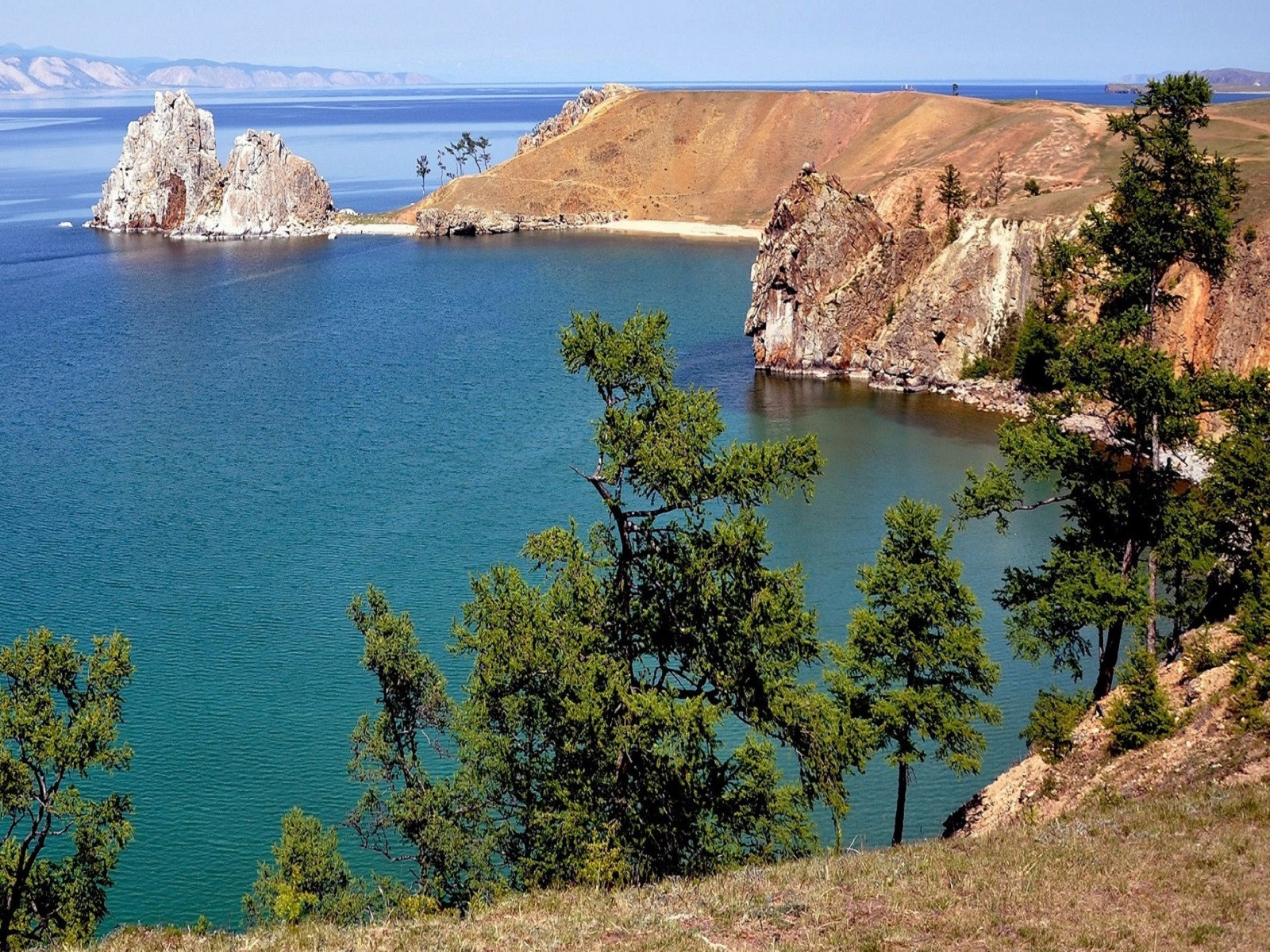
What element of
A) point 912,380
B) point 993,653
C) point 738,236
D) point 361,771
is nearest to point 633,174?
point 738,236

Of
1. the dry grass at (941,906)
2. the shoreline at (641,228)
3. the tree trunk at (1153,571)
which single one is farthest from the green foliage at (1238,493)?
the shoreline at (641,228)

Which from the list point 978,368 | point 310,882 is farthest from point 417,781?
point 978,368

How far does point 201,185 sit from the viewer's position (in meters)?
178

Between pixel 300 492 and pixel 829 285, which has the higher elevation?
pixel 829 285

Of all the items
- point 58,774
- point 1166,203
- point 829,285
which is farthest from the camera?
point 829,285

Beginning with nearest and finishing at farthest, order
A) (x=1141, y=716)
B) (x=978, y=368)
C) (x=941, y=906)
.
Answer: (x=941, y=906) → (x=1141, y=716) → (x=978, y=368)

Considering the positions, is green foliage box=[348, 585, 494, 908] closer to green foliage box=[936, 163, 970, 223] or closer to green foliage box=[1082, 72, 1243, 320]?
green foliage box=[1082, 72, 1243, 320]

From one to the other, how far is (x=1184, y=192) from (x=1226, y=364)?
1264 inches

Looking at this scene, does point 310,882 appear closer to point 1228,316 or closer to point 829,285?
point 1228,316

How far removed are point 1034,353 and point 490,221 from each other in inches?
4440

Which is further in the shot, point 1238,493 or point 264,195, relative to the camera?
point 264,195

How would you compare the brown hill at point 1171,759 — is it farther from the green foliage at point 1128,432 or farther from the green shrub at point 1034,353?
the green shrub at point 1034,353

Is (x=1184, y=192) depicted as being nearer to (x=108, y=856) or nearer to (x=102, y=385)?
(x=108, y=856)

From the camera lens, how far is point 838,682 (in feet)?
95.2
